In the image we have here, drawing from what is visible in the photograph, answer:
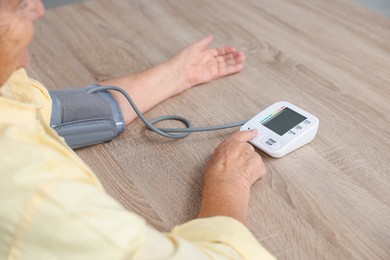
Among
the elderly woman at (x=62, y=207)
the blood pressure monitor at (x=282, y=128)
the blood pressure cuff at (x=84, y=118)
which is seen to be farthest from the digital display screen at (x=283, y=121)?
the blood pressure cuff at (x=84, y=118)

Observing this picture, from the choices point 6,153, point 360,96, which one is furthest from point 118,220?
point 360,96

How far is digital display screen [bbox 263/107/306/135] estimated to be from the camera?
869 millimetres

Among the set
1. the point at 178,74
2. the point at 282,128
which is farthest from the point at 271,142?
the point at 178,74

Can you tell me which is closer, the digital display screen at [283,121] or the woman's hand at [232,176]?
the woman's hand at [232,176]

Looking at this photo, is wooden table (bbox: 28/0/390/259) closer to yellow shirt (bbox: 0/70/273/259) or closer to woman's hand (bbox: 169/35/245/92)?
woman's hand (bbox: 169/35/245/92)

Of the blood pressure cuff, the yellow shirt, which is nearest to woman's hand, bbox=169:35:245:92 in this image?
the blood pressure cuff

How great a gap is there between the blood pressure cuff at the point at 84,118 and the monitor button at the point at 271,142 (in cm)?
24

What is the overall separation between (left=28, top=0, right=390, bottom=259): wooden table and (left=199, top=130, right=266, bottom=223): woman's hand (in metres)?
0.02

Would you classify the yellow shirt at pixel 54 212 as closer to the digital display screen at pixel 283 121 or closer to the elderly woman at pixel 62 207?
the elderly woman at pixel 62 207

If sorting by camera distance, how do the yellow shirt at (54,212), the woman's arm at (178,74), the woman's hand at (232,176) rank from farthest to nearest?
the woman's arm at (178,74) < the woman's hand at (232,176) < the yellow shirt at (54,212)

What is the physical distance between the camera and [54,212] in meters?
0.54

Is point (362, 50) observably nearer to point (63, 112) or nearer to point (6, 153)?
point (63, 112)

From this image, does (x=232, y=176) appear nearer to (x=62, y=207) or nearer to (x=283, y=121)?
(x=283, y=121)

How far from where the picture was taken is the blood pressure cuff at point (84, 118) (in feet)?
2.92
